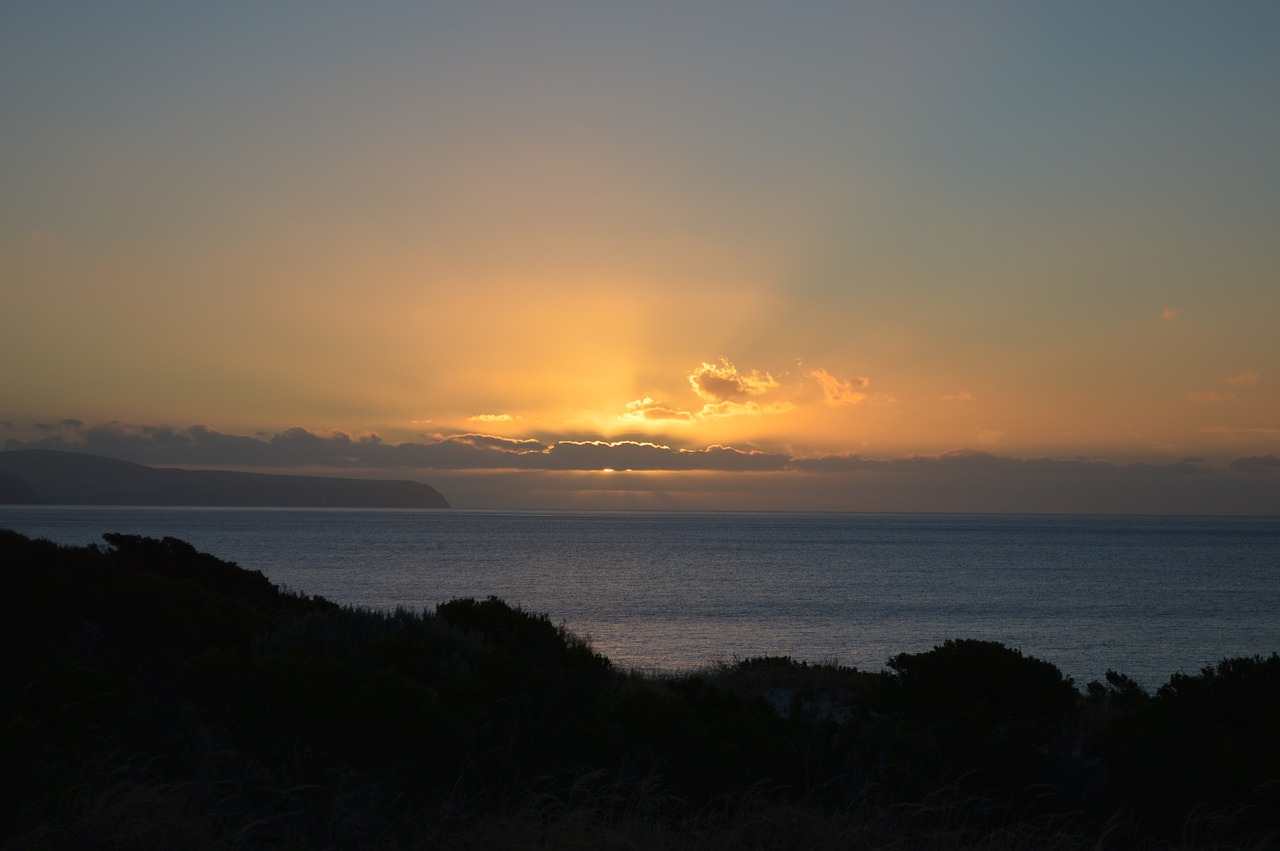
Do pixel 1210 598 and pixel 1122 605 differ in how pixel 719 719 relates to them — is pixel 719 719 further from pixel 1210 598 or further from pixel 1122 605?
pixel 1210 598

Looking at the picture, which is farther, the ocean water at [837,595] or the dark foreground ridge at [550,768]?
the ocean water at [837,595]

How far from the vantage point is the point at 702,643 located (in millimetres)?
36406

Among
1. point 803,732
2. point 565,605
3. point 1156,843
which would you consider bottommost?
point 565,605

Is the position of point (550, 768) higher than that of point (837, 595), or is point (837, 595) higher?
point (550, 768)

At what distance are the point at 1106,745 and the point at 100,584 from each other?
39.6 ft

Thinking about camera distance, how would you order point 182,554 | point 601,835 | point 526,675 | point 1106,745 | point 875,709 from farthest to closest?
point 182,554
point 875,709
point 526,675
point 1106,745
point 601,835

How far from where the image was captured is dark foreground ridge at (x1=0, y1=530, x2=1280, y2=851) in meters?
6.47

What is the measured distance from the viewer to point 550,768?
303 inches

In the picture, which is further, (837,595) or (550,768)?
(837,595)

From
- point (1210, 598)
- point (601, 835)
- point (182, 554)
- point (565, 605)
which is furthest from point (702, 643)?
point (1210, 598)

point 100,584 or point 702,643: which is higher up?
point 100,584

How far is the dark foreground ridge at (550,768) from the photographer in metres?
6.47

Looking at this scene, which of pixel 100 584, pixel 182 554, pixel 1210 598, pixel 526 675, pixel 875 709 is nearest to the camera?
pixel 526 675

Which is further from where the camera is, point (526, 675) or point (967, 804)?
point (526, 675)
